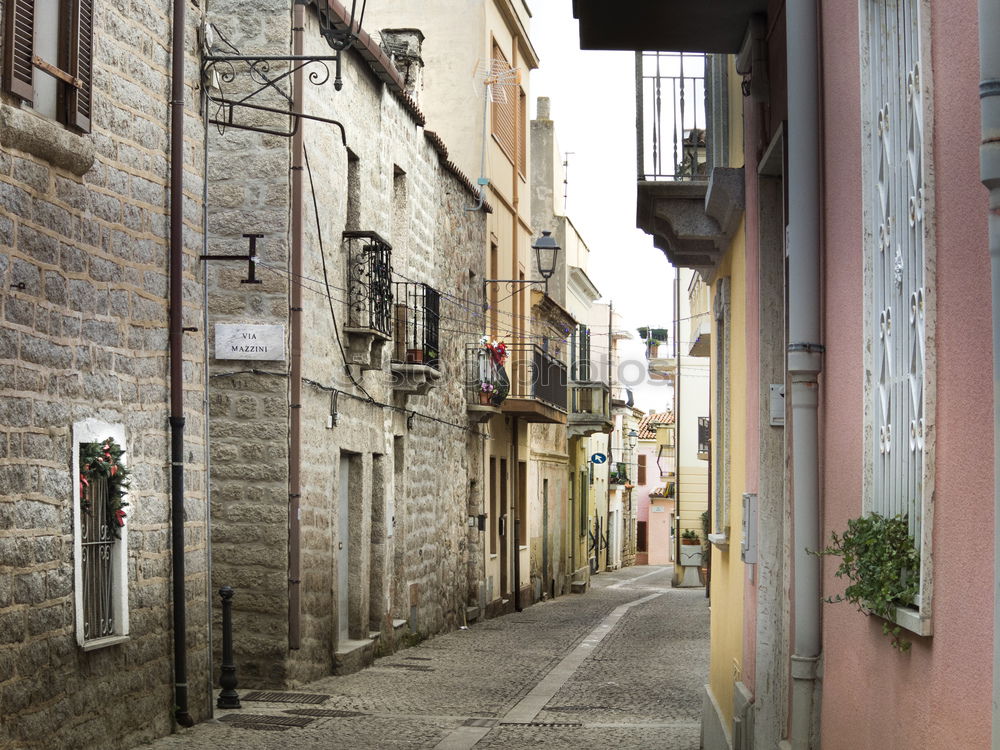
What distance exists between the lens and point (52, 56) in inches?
342

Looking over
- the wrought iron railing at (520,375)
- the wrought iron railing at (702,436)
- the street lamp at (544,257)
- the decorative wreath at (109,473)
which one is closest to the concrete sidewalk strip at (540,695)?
the decorative wreath at (109,473)

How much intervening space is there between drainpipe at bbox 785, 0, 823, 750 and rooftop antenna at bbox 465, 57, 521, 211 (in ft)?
60.5

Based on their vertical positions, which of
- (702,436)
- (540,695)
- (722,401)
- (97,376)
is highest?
(97,376)

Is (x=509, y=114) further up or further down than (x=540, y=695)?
further up

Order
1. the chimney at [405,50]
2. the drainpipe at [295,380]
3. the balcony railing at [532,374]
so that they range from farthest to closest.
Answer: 1. the balcony railing at [532,374]
2. the chimney at [405,50]
3. the drainpipe at [295,380]

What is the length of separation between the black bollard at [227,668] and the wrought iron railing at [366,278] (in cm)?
428

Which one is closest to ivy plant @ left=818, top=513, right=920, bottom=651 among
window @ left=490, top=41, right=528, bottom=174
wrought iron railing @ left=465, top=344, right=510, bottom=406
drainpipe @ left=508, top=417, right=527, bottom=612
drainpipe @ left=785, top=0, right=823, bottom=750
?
drainpipe @ left=785, top=0, right=823, bottom=750

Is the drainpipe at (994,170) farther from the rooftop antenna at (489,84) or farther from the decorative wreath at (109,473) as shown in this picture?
the rooftop antenna at (489,84)

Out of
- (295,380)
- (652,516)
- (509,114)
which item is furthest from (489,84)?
(652,516)

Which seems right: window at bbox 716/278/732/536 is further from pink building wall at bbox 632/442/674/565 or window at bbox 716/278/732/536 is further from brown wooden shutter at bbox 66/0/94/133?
pink building wall at bbox 632/442/674/565

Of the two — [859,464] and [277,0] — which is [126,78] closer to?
[277,0]

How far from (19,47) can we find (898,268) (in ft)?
18.5

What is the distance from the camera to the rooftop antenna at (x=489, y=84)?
969 inches

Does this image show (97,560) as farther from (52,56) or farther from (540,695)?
(540,695)
